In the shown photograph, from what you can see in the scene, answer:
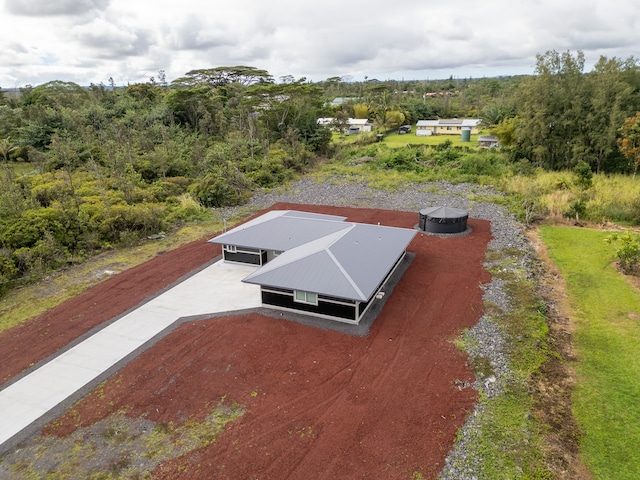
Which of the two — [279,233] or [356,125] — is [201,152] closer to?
[279,233]

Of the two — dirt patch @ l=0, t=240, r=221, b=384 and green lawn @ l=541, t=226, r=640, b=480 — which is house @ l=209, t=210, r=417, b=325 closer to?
dirt patch @ l=0, t=240, r=221, b=384

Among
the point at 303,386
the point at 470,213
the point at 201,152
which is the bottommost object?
the point at 303,386

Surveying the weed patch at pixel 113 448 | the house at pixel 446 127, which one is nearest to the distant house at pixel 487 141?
the house at pixel 446 127

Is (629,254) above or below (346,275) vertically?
below

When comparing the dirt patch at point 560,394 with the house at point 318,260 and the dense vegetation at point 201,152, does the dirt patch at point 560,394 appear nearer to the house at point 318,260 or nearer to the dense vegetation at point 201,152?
the house at point 318,260

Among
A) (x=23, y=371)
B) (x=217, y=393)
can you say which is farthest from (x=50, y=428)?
(x=217, y=393)

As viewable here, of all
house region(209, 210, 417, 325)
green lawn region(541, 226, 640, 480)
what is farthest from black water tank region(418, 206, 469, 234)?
green lawn region(541, 226, 640, 480)

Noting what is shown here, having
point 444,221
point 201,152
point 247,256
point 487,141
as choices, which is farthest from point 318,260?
point 487,141
